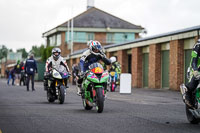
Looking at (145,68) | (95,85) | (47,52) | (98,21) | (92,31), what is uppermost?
(98,21)

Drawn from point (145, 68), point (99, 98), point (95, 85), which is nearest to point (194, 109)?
point (99, 98)

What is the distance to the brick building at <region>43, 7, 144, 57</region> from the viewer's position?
72562mm

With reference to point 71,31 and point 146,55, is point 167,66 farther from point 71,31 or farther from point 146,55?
point 71,31

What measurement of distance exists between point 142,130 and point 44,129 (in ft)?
5.34

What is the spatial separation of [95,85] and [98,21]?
6438 centimetres

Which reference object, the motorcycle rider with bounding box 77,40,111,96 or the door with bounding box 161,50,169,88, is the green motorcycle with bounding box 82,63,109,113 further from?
the door with bounding box 161,50,169,88

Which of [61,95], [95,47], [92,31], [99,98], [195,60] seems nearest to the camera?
[195,60]

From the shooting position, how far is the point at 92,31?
7381cm

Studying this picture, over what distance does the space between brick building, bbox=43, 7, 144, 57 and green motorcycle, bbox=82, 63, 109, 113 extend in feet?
188

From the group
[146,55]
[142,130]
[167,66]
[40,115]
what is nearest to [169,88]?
[167,66]

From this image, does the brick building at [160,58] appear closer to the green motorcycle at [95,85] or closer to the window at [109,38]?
the green motorcycle at [95,85]

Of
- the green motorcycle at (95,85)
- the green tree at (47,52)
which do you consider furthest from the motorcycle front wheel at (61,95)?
the green tree at (47,52)

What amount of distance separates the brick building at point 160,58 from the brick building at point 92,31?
2986cm

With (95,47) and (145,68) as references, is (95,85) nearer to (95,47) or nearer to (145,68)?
(95,47)
